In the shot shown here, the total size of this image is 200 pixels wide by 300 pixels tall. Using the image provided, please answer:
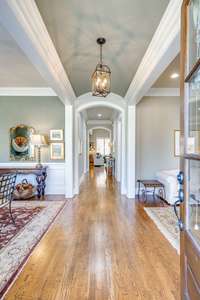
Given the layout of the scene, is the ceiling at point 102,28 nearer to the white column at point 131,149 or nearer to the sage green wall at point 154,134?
the white column at point 131,149

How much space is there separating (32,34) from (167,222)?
3545mm

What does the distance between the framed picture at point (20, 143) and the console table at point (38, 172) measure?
1.57 feet

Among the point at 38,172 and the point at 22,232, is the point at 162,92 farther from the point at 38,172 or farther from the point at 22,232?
the point at 22,232

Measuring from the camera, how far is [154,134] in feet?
19.4

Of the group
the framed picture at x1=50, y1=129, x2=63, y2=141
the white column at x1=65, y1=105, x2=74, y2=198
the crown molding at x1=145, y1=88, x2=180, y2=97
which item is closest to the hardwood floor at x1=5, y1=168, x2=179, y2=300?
the white column at x1=65, y1=105, x2=74, y2=198

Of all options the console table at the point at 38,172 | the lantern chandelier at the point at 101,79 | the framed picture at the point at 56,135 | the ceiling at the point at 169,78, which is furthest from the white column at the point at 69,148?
the lantern chandelier at the point at 101,79

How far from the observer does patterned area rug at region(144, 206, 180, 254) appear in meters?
2.89

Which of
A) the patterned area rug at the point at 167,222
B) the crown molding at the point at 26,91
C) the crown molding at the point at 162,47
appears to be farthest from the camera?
the crown molding at the point at 26,91

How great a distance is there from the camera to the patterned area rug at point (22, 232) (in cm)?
219

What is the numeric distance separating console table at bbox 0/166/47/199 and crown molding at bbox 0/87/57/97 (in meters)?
2.18

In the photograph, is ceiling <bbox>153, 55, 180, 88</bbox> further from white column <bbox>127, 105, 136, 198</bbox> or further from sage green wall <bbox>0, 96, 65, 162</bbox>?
sage green wall <bbox>0, 96, 65, 162</bbox>

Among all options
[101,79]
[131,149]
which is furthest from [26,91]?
[101,79]

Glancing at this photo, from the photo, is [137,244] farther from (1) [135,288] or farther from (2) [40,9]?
(2) [40,9]

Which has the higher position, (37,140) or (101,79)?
(101,79)
